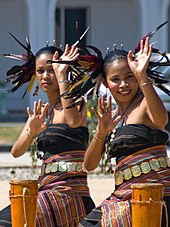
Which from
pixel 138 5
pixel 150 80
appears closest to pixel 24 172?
pixel 150 80

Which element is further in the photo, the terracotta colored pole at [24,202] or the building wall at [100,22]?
the building wall at [100,22]

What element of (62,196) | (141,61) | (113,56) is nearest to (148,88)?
(141,61)

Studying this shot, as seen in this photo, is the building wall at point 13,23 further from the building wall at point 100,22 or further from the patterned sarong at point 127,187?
the patterned sarong at point 127,187

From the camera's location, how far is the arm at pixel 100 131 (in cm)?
472

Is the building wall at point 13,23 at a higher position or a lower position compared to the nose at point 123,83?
higher

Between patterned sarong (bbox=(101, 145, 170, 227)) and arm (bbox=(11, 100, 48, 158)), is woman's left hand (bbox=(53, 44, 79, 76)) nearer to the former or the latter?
arm (bbox=(11, 100, 48, 158))

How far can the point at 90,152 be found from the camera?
4.83 metres

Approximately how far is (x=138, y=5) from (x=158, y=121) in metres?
15.8

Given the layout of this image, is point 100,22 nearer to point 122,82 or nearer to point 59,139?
point 59,139

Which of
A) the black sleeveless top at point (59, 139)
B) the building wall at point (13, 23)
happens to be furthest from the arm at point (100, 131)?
the building wall at point (13, 23)

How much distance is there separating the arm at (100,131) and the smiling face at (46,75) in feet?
1.79

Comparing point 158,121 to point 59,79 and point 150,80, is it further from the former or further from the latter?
point 59,79

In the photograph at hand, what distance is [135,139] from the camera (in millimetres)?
4645

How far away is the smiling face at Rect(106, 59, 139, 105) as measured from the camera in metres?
4.74
